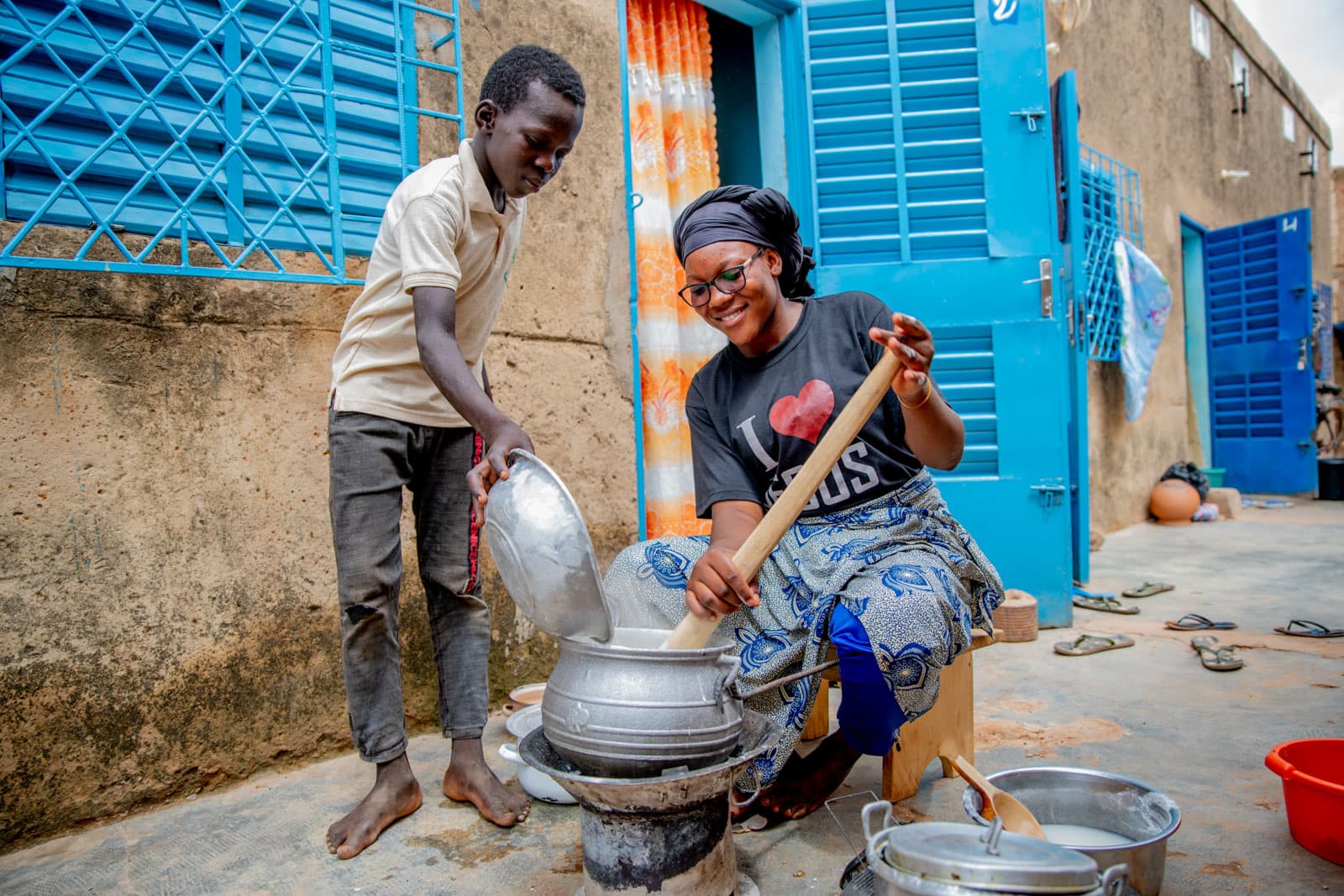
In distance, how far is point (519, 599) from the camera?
1815 millimetres

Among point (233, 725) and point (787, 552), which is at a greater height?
point (787, 552)

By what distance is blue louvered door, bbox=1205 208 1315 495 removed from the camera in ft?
30.2

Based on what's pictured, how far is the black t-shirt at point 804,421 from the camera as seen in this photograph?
2.25 meters

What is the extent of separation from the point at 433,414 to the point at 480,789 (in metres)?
1.00

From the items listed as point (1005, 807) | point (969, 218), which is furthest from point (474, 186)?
point (969, 218)

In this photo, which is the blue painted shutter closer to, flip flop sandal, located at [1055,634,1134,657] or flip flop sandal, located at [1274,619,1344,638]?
flip flop sandal, located at [1055,634,1134,657]

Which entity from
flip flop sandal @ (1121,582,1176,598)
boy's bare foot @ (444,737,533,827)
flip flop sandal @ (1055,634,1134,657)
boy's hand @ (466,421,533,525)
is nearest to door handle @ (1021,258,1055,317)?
flip flop sandal @ (1055,634,1134,657)

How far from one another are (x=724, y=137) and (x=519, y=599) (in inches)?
146

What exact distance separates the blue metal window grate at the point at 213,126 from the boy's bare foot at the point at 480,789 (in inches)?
58.0

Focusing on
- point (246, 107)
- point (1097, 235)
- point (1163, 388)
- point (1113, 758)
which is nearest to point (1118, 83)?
point (1097, 235)

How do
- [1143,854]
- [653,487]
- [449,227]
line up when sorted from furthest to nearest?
[653,487] < [449,227] < [1143,854]

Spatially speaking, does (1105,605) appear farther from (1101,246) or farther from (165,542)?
(165,542)

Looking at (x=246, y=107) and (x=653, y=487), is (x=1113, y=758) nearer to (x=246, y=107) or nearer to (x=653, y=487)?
(x=653, y=487)

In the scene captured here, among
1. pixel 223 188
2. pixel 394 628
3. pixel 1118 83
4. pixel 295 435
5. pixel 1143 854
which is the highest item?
pixel 1118 83
